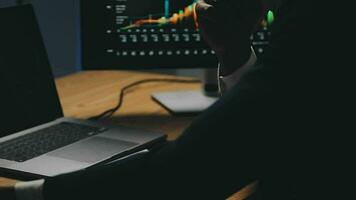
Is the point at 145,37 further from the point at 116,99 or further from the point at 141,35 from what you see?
the point at 116,99

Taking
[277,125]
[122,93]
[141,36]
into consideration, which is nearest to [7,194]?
[277,125]

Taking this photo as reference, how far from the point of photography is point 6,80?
1271 millimetres

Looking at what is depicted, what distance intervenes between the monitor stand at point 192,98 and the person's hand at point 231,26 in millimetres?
402

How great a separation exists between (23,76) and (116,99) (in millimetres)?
336

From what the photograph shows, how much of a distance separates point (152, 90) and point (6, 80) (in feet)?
1.62

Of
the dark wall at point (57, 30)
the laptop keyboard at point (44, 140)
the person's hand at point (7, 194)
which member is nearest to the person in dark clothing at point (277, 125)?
the person's hand at point (7, 194)

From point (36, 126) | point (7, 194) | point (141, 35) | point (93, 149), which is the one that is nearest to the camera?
point (7, 194)

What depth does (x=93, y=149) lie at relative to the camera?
115cm

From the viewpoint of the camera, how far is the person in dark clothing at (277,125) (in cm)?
62

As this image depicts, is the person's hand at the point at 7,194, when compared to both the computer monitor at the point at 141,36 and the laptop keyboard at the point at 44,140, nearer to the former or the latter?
the laptop keyboard at the point at 44,140

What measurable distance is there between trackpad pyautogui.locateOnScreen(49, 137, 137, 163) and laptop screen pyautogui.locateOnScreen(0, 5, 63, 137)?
15cm

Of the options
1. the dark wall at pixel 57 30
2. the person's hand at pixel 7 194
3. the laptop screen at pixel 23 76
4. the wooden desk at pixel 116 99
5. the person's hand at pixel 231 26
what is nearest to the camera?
the person's hand at pixel 7 194

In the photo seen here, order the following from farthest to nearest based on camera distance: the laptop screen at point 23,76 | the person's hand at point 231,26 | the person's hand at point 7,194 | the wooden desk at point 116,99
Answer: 1. the wooden desk at point 116,99
2. the laptop screen at point 23,76
3. the person's hand at point 231,26
4. the person's hand at point 7,194

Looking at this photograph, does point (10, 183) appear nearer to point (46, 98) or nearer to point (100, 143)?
point (100, 143)
